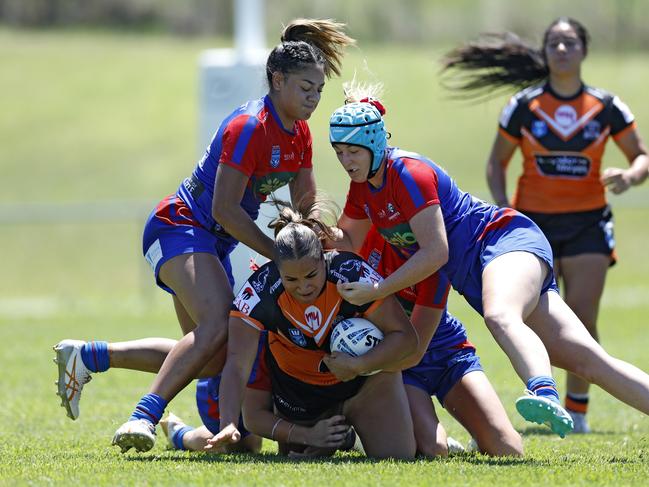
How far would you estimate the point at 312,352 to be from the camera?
5.60 metres

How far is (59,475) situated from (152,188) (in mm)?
22716

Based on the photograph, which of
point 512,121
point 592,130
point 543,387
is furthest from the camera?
point 512,121

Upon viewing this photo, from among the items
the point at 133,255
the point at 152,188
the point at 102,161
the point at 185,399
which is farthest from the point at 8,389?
the point at 102,161

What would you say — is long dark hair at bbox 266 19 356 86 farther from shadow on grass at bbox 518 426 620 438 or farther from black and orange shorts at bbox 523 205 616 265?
shadow on grass at bbox 518 426 620 438

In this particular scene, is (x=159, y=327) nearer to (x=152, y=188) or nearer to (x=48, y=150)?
(x=152, y=188)

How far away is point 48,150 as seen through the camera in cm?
2956

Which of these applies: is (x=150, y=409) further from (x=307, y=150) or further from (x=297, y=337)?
(x=307, y=150)

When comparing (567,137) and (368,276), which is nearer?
(368,276)

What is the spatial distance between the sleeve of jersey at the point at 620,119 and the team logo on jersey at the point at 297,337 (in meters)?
3.34

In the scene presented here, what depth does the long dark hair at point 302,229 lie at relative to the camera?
17.0 feet

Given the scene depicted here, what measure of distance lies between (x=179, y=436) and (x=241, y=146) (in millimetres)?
1645

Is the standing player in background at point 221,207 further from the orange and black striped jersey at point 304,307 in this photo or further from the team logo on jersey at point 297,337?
the team logo on jersey at point 297,337

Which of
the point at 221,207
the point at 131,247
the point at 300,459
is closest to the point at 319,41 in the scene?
the point at 221,207

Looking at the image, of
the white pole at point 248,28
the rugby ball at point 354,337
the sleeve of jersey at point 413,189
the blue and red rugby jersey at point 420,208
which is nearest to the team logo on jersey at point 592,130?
the blue and red rugby jersey at point 420,208
